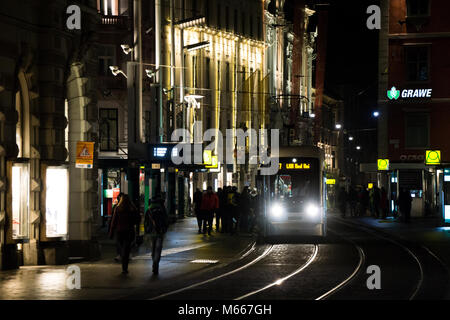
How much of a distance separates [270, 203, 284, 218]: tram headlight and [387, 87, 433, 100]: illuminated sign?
27.3 m

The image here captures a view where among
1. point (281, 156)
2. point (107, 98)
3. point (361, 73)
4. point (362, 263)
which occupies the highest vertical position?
point (361, 73)

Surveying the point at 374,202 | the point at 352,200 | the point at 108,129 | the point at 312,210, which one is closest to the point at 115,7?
the point at 108,129

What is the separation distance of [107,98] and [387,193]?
17.1m

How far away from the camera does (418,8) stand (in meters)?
62.2

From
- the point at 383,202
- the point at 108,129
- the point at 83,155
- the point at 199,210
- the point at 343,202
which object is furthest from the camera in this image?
the point at 343,202

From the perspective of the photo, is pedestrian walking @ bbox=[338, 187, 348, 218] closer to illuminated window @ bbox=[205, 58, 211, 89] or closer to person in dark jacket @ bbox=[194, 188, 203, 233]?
illuminated window @ bbox=[205, 58, 211, 89]

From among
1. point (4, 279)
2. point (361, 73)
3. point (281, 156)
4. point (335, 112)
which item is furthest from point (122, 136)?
point (361, 73)

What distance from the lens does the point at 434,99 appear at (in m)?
61.5

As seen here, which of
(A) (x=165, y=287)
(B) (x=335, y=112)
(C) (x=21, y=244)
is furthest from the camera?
(B) (x=335, y=112)

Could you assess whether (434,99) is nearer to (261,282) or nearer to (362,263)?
(362,263)

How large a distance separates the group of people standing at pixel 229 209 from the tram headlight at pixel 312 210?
5808 mm

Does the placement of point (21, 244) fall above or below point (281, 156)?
below

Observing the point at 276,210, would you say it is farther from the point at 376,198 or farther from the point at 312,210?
the point at 376,198

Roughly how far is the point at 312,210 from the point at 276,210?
4.01 feet
